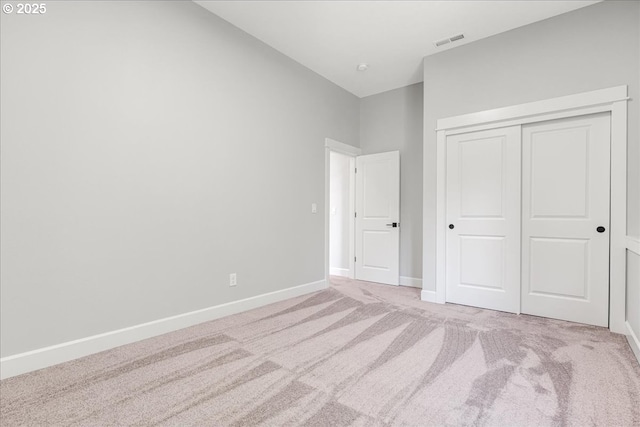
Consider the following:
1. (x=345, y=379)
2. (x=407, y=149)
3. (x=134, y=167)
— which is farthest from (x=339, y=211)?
(x=345, y=379)

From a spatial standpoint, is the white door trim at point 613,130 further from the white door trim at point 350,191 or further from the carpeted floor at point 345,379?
the white door trim at point 350,191

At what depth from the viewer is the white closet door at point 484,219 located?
319 cm

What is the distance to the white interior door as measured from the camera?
4.54 metres

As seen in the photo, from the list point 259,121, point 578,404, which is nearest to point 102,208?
point 259,121

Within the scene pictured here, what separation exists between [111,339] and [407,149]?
4170mm

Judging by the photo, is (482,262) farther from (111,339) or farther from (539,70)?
(111,339)

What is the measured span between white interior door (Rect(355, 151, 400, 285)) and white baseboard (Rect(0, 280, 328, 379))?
77.5 inches

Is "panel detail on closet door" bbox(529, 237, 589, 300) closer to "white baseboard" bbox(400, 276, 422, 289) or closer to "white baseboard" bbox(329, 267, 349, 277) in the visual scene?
"white baseboard" bbox(400, 276, 422, 289)

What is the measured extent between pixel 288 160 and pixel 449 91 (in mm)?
2088

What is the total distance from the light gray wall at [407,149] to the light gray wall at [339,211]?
753mm

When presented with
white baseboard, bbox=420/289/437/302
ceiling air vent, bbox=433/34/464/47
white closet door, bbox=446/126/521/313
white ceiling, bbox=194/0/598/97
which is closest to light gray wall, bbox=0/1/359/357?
white ceiling, bbox=194/0/598/97

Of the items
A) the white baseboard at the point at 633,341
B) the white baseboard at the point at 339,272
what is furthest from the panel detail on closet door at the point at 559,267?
the white baseboard at the point at 339,272

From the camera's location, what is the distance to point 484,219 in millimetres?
3355

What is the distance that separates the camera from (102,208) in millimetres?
2217
